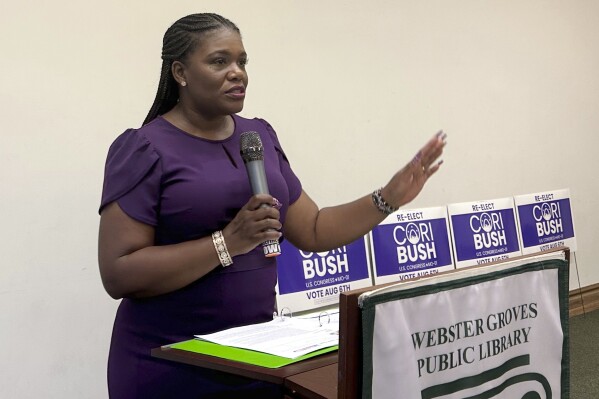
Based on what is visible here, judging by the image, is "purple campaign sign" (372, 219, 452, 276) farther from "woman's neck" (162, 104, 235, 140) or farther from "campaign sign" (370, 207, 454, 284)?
"woman's neck" (162, 104, 235, 140)

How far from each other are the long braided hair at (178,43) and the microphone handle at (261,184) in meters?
0.33

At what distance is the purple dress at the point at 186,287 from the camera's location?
146 centimetres

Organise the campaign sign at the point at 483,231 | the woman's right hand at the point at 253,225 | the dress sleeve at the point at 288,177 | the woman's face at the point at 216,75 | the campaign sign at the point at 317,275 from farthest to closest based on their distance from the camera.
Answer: the campaign sign at the point at 483,231 < the campaign sign at the point at 317,275 < the dress sleeve at the point at 288,177 < the woman's face at the point at 216,75 < the woman's right hand at the point at 253,225

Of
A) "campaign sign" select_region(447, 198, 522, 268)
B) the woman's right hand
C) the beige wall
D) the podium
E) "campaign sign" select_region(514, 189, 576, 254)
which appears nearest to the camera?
the podium

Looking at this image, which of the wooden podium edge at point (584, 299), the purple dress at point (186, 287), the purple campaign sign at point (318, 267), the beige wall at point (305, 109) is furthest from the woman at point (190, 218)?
the wooden podium edge at point (584, 299)

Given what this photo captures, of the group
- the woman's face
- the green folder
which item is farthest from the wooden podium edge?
the green folder

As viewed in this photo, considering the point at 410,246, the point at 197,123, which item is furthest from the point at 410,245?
the point at 197,123

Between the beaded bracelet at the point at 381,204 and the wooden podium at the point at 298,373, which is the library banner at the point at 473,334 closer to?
the wooden podium at the point at 298,373

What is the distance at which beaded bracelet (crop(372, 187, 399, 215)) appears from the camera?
1.68 metres

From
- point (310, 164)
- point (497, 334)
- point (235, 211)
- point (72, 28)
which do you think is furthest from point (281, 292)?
point (497, 334)

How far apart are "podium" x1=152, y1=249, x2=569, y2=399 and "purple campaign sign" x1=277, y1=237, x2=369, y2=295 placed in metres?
2.03

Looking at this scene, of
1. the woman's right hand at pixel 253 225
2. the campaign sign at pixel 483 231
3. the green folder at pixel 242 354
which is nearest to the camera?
the green folder at pixel 242 354

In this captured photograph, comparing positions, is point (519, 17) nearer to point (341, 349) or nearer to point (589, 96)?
point (589, 96)

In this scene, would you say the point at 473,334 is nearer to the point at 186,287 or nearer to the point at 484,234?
the point at 186,287
